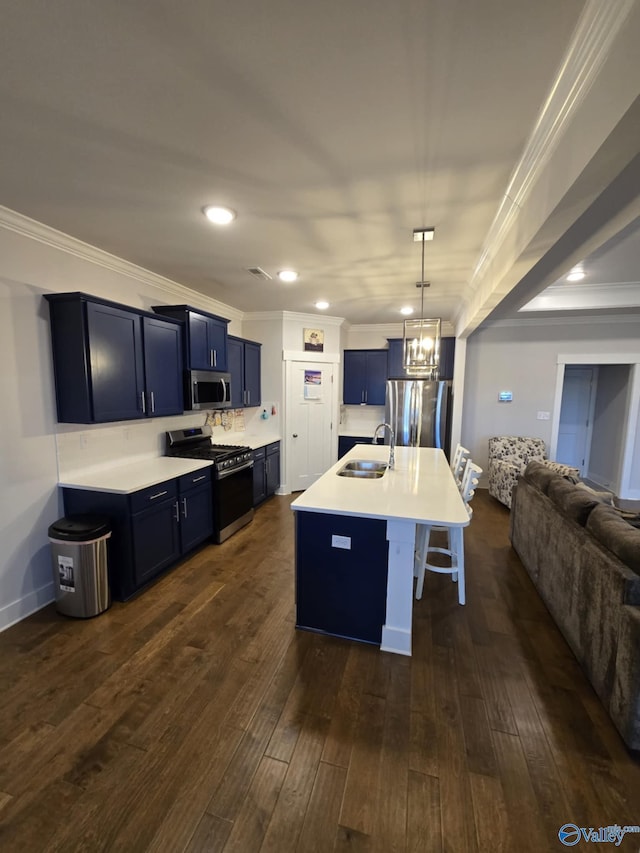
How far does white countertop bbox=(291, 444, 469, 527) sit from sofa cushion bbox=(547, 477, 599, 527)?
2.43 ft

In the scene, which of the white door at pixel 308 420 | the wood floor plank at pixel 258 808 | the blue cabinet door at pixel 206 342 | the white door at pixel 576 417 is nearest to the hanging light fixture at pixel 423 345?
the blue cabinet door at pixel 206 342

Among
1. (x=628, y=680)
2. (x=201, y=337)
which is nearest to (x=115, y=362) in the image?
(x=201, y=337)

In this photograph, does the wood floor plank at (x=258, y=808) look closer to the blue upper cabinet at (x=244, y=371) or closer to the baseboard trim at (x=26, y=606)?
the baseboard trim at (x=26, y=606)

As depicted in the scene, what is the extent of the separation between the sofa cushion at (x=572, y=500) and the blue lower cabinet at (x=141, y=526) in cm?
299

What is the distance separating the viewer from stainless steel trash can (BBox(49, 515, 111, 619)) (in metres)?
2.40

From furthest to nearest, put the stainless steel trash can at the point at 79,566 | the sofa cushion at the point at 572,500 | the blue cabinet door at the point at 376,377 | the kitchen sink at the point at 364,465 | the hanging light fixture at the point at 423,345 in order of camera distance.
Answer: the blue cabinet door at the point at 376,377 → the kitchen sink at the point at 364,465 → the hanging light fixture at the point at 423,345 → the stainless steel trash can at the point at 79,566 → the sofa cushion at the point at 572,500

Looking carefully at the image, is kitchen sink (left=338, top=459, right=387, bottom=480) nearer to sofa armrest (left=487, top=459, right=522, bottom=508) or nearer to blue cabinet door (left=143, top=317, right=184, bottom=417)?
blue cabinet door (left=143, top=317, right=184, bottom=417)

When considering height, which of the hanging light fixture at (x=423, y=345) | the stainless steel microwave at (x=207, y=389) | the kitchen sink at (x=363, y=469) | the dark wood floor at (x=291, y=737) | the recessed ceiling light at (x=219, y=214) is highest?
the recessed ceiling light at (x=219, y=214)

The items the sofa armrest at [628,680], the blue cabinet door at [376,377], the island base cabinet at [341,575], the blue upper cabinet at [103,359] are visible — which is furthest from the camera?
the blue cabinet door at [376,377]

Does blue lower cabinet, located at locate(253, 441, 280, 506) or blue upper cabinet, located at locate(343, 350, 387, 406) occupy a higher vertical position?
blue upper cabinet, located at locate(343, 350, 387, 406)

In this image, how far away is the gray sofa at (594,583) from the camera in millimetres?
1597

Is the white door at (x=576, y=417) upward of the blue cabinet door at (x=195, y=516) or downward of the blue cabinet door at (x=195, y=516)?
upward

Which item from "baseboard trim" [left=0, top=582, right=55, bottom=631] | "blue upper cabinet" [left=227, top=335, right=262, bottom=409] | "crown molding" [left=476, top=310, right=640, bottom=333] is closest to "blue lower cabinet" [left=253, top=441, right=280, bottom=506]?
"blue upper cabinet" [left=227, top=335, right=262, bottom=409]

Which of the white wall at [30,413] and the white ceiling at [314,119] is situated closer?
the white ceiling at [314,119]
